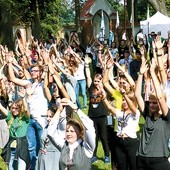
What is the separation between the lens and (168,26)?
91.2 ft

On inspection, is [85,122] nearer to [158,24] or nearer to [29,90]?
[29,90]

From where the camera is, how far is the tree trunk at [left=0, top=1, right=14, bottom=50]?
23.6 m

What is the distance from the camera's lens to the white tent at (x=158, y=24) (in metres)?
27.0

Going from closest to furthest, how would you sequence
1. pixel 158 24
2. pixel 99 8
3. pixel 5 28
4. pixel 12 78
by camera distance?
1. pixel 12 78
2. pixel 5 28
3. pixel 158 24
4. pixel 99 8

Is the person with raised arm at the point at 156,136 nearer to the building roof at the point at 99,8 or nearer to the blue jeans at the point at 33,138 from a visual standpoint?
the blue jeans at the point at 33,138

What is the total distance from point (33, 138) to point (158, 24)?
20579mm

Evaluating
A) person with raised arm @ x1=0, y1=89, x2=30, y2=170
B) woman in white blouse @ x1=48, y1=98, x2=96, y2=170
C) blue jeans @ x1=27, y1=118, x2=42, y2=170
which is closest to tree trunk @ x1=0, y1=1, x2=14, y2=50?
person with raised arm @ x1=0, y1=89, x2=30, y2=170

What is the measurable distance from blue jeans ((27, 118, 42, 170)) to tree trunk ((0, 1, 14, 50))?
1552cm

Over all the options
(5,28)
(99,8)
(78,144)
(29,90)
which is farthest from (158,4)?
(99,8)

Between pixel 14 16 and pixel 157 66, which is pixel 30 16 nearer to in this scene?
pixel 14 16

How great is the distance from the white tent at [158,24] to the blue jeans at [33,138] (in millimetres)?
19016

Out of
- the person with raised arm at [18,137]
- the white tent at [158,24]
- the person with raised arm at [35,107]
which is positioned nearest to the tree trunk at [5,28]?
the white tent at [158,24]

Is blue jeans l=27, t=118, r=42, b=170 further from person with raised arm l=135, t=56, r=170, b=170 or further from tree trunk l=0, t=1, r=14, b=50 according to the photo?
tree trunk l=0, t=1, r=14, b=50

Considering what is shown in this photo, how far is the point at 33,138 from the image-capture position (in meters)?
7.99
